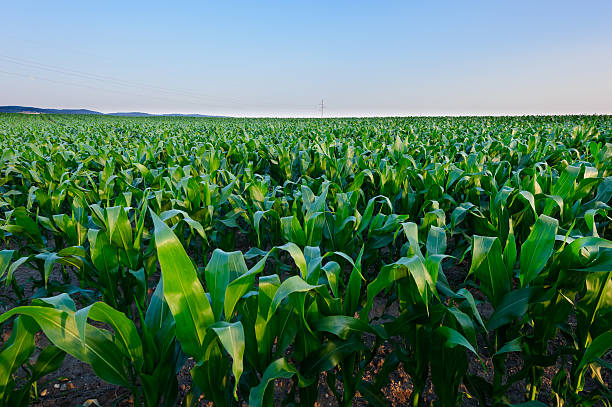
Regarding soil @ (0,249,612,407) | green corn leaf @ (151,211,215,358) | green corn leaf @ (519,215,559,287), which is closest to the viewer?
green corn leaf @ (151,211,215,358)

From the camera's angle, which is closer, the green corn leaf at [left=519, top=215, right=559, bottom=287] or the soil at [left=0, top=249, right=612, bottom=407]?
the green corn leaf at [left=519, top=215, right=559, bottom=287]

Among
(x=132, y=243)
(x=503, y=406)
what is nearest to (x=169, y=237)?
(x=132, y=243)

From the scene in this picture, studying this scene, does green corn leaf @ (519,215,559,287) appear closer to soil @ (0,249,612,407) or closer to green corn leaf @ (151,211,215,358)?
soil @ (0,249,612,407)

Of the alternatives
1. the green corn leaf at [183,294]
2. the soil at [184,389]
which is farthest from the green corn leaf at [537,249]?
the green corn leaf at [183,294]

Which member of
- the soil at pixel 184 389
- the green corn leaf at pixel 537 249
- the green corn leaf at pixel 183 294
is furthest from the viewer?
the soil at pixel 184 389

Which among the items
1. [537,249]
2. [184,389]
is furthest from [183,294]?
[537,249]

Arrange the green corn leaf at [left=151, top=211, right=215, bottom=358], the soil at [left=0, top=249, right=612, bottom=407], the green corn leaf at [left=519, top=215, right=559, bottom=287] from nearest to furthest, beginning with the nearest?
the green corn leaf at [left=151, top=211, right=215, bottom=358] < the green corn leaf at [left=519, top=215, right=559, bottom=287] < the soil at [left=0, top=249, right=612, bottom=407]

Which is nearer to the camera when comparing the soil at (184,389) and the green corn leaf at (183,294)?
the green corn leaf at (183,294)

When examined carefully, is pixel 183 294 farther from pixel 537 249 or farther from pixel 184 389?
pixel 537 249

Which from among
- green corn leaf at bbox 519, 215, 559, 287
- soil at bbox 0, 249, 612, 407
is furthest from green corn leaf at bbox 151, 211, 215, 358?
green corn leaf at bbox 519, 215, 559, 287

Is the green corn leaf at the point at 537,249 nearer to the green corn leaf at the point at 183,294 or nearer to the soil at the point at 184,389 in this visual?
the soil at the point at 184,389

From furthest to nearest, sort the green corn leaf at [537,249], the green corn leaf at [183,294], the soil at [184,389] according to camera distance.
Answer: the soil at [184,389]
the green corn leaf at [537,249]
the green corn leaf at [183,294]

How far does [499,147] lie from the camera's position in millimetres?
5426

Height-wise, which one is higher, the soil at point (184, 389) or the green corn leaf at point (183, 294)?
the green corn leaf at point (183, 294)
